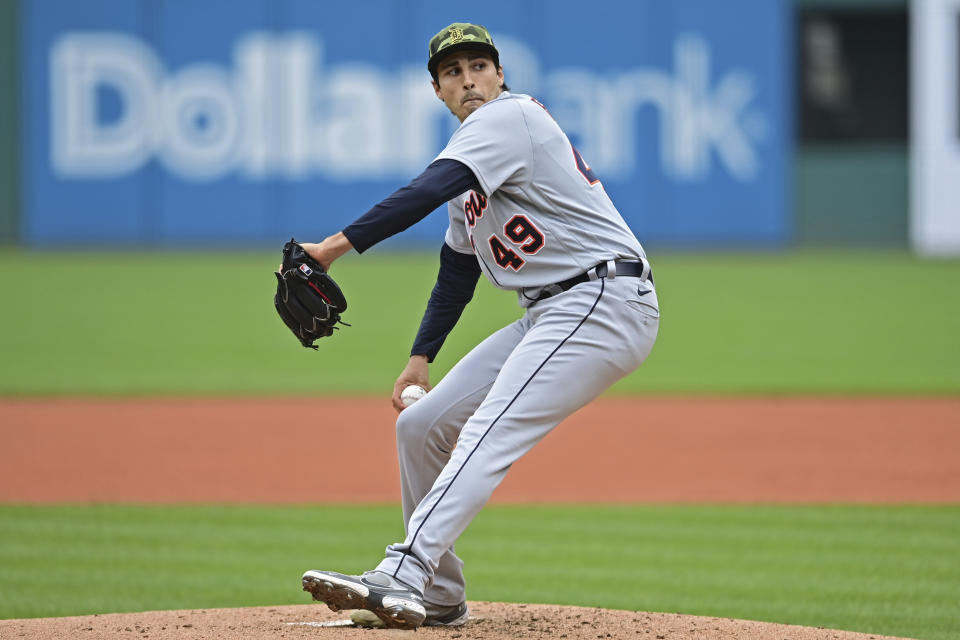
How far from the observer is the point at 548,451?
28.5 ft

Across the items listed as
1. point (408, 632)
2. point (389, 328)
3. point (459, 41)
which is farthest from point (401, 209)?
point (389, 328)

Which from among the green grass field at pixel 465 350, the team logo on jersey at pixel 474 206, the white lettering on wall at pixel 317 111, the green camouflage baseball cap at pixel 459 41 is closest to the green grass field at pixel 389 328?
the green grass field at pixel 465 350

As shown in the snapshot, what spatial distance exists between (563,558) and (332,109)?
19.0 meters

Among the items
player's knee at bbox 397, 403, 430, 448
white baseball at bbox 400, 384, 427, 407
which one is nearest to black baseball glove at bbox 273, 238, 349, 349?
player's knee at bbox 397, 403, 430, 448

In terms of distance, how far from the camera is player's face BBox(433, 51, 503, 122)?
3.82 m

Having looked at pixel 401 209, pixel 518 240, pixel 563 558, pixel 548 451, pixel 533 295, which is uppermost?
pixel 401 209

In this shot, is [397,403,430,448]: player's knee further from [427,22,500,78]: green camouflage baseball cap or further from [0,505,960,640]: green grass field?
[0,505,960,640]: green grass field

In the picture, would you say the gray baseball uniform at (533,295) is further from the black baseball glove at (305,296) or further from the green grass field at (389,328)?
the green grass field at (389,328)

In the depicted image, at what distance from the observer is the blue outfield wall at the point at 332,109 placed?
78.3 feet

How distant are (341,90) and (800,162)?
873 cm

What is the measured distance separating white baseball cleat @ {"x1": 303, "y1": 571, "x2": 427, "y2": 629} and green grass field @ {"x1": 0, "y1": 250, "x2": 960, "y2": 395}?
25.3 feet

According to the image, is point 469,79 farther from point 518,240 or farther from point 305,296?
point 305,296

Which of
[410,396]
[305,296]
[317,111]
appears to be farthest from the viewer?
[317,111]

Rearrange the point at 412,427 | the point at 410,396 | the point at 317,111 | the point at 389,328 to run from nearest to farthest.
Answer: the point at 412,427
the point at 410,396
the point at 389,328
the point at 317,111
